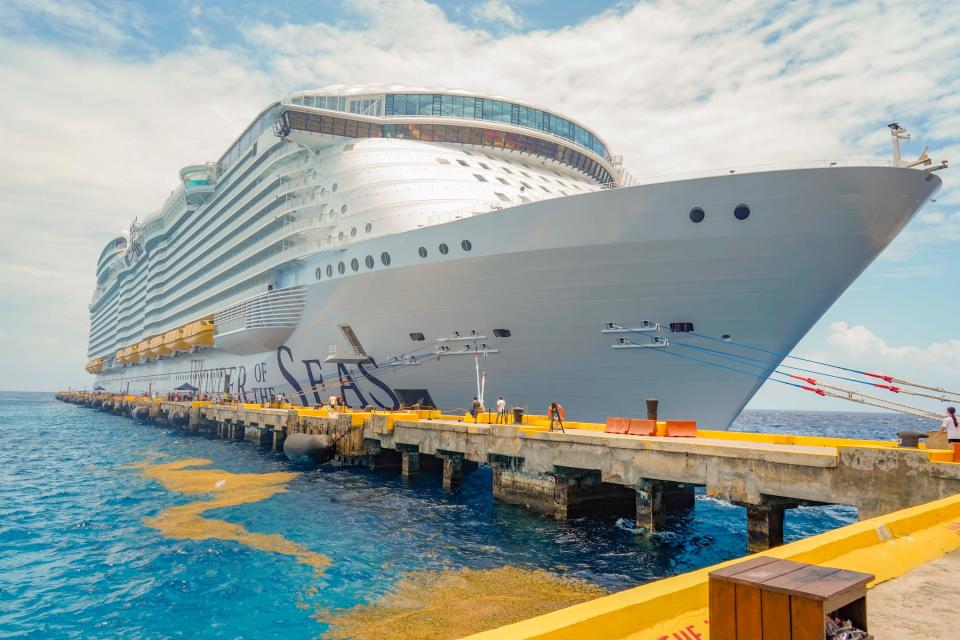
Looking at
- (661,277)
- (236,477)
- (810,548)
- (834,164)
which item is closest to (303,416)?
(236,477)

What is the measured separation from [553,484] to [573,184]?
21.7 meters

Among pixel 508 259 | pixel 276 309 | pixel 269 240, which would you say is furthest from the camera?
pixel 269 240

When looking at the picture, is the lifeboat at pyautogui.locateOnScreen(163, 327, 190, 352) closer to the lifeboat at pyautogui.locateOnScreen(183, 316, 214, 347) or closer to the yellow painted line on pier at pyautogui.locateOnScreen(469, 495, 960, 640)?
the lifeboat at pyautogui.locateOnScreen(183, 316, 214, 347)

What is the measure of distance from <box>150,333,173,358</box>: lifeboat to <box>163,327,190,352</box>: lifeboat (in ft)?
3.28

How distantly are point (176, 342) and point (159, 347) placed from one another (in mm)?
7936

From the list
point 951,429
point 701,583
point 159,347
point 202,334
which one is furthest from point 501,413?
point 159,347

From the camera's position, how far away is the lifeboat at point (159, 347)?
5639cm

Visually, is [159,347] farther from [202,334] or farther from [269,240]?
[269,240]

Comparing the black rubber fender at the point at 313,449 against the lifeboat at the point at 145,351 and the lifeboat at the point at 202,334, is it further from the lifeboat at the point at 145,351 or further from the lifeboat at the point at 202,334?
the lifeboat at the point at 145,351

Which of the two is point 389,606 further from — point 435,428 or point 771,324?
point 771,324

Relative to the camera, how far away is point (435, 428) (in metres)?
18.5

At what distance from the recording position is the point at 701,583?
476cm

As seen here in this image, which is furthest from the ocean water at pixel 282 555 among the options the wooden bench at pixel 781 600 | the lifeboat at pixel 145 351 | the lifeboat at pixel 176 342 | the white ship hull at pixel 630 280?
the lifeboat at pixel 145 351

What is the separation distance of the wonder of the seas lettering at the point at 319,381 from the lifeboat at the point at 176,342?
63.0 feet
